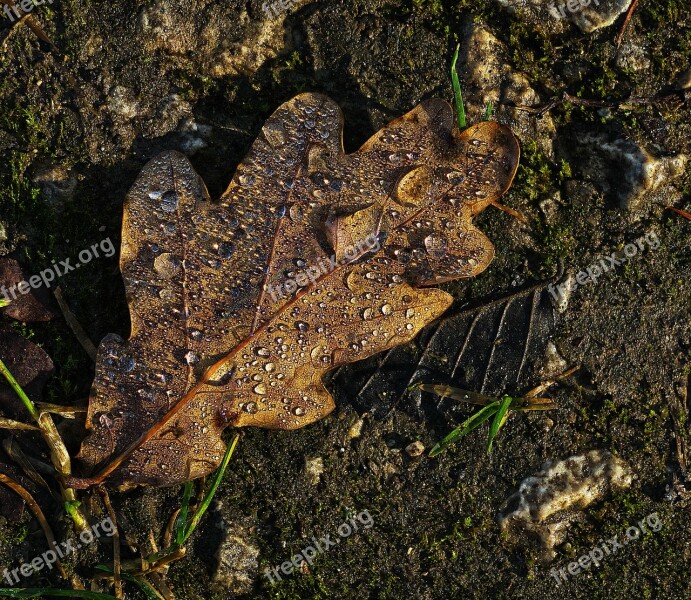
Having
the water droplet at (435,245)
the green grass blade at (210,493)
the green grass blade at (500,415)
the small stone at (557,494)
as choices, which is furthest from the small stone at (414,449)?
the water droplet at (435,245)

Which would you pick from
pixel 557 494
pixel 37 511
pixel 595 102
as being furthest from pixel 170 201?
pixel 557 494

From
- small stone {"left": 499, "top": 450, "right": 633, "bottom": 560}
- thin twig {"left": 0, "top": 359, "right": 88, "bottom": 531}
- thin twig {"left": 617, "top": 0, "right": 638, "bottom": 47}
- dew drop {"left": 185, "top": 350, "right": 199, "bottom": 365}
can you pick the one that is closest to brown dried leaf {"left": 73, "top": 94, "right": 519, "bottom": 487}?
dew drop {"left": 185, "top": 350, "right": 199, "bottom": 365}

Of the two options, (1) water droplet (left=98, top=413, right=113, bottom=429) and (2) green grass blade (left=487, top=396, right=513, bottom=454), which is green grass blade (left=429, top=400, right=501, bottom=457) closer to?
(2) green grass blade (left=487, top=396, right=513, bottom=454)

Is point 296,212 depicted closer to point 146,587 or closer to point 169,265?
point 169,265

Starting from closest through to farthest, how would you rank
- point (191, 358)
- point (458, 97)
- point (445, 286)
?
point (191, 358) < point (458, 97) < point (445, 286)

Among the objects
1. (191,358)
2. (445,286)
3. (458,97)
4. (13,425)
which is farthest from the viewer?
(445,286)

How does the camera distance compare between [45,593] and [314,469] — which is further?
[314,469]

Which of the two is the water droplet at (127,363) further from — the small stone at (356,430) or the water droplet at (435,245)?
the water droplet at (435,245)
